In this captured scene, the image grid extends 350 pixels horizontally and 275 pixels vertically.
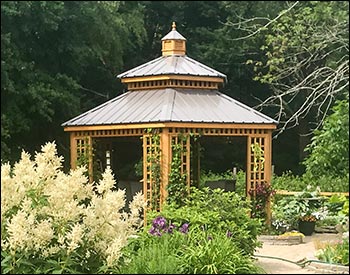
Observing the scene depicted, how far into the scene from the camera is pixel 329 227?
1133 cm

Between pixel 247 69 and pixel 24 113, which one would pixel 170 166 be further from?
pixel 247 69

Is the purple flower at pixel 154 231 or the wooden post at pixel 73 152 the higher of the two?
the wooden post at pixel 73 152

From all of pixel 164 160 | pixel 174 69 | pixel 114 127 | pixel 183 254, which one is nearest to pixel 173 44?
pixel 174 69

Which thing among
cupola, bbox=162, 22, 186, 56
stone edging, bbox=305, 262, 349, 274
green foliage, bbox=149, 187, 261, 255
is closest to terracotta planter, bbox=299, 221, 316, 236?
green foliage, bbox=149, 187, 261, 255

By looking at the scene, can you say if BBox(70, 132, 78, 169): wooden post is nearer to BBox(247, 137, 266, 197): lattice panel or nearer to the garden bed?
BBox(247, 137, 266, 197): lattice panel

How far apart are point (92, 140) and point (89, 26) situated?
6398mm

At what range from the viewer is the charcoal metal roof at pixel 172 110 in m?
10.7

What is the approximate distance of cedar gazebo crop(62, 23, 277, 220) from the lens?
10477mm

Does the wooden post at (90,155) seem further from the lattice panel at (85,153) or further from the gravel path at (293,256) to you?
the gravel path at (293,256)

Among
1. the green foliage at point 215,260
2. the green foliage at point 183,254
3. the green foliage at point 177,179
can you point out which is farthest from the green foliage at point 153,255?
the green foliage at point 177,179

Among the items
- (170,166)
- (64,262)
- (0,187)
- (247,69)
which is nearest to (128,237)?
(64,262)

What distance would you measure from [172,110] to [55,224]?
4.57 m

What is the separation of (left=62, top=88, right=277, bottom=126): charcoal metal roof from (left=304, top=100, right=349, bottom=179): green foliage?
3.57 metres

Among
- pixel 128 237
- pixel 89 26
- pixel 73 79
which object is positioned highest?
pixel 89 26
